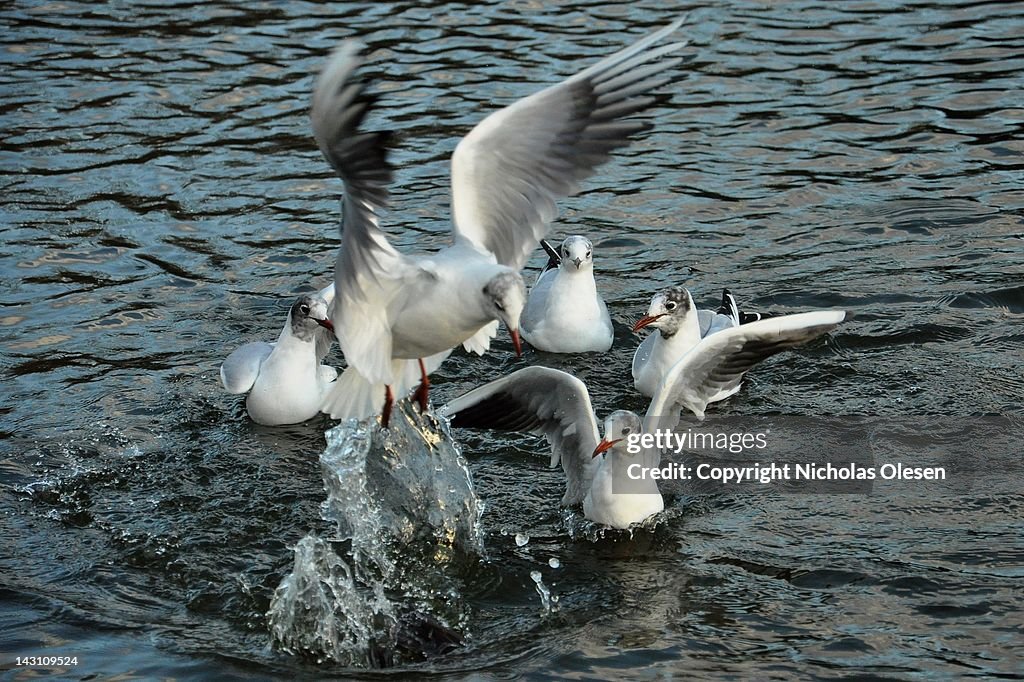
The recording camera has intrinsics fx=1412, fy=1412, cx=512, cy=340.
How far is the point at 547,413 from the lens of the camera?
7.01m

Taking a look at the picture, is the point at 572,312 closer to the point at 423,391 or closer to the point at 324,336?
the point at 324,336

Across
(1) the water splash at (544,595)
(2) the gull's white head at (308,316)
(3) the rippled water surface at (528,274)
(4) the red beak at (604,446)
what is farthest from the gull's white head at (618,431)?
(2) the gull's white head at (308,316)

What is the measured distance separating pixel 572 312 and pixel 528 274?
5.84ft

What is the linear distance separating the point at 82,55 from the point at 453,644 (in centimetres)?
997

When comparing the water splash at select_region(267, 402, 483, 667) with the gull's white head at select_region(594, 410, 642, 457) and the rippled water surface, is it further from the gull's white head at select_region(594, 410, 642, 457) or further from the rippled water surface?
the gull's white head at select_region(594, 410, 642, 457)

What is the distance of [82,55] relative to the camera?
45.5 feet

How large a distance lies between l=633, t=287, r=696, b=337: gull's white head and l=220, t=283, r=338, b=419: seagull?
5.91ft

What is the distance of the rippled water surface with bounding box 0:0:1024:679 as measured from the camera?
5.87 meters

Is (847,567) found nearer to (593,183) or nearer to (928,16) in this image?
(593,183)

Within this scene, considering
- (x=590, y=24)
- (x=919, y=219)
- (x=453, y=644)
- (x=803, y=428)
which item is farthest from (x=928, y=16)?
(x=453, y=644)

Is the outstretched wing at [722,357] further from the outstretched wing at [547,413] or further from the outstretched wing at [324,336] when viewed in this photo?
the outstretched wing at [324,336]

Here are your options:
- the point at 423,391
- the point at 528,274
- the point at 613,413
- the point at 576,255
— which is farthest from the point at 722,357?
the point at 528,274

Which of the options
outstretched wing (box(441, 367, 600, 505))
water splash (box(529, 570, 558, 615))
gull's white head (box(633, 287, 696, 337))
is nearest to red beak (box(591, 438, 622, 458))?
outstretched wing (box(441, 367, 600, 505))

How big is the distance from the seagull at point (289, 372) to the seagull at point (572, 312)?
4.37 feet
